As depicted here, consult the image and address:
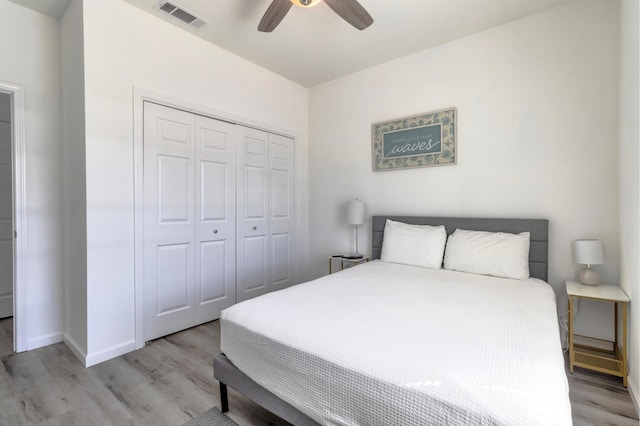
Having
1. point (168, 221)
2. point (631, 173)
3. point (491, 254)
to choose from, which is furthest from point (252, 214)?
point (631, 173)

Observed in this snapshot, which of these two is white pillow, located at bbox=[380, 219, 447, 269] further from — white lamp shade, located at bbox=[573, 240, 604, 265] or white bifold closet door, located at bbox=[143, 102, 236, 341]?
white bifold closet door, located at bbox=[143, 102, 236, 341]

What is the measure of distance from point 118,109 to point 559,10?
3574 mm

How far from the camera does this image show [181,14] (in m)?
2.50

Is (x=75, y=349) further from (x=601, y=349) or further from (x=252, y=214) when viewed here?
(x=601, y=349)

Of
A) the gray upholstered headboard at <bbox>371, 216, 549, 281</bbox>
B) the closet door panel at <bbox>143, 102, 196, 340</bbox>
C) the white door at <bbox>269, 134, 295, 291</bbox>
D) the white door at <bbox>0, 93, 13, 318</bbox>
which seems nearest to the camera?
the gray upholstered headboard at <bbox>371, 216, 549, 281</bbox>

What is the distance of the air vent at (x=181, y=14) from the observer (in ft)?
7.81

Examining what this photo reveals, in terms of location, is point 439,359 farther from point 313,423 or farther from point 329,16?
point 329,16

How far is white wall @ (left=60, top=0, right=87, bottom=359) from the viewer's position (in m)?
2.21

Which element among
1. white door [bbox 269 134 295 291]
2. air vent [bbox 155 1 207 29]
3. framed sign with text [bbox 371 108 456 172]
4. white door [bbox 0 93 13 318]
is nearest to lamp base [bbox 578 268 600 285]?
framed sign with text [bbox 371 108 456 172]

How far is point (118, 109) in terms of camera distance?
7.62 ft

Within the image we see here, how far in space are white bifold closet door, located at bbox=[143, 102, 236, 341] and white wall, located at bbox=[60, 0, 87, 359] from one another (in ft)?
1.36

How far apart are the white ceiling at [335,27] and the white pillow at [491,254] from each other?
1.83m

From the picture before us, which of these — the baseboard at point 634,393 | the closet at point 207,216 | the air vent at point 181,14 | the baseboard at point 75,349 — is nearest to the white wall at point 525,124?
the baseboard at point 634,393

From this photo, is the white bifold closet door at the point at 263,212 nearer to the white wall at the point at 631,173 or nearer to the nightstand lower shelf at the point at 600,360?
the nightstand lower shelf at the point at 600,360
